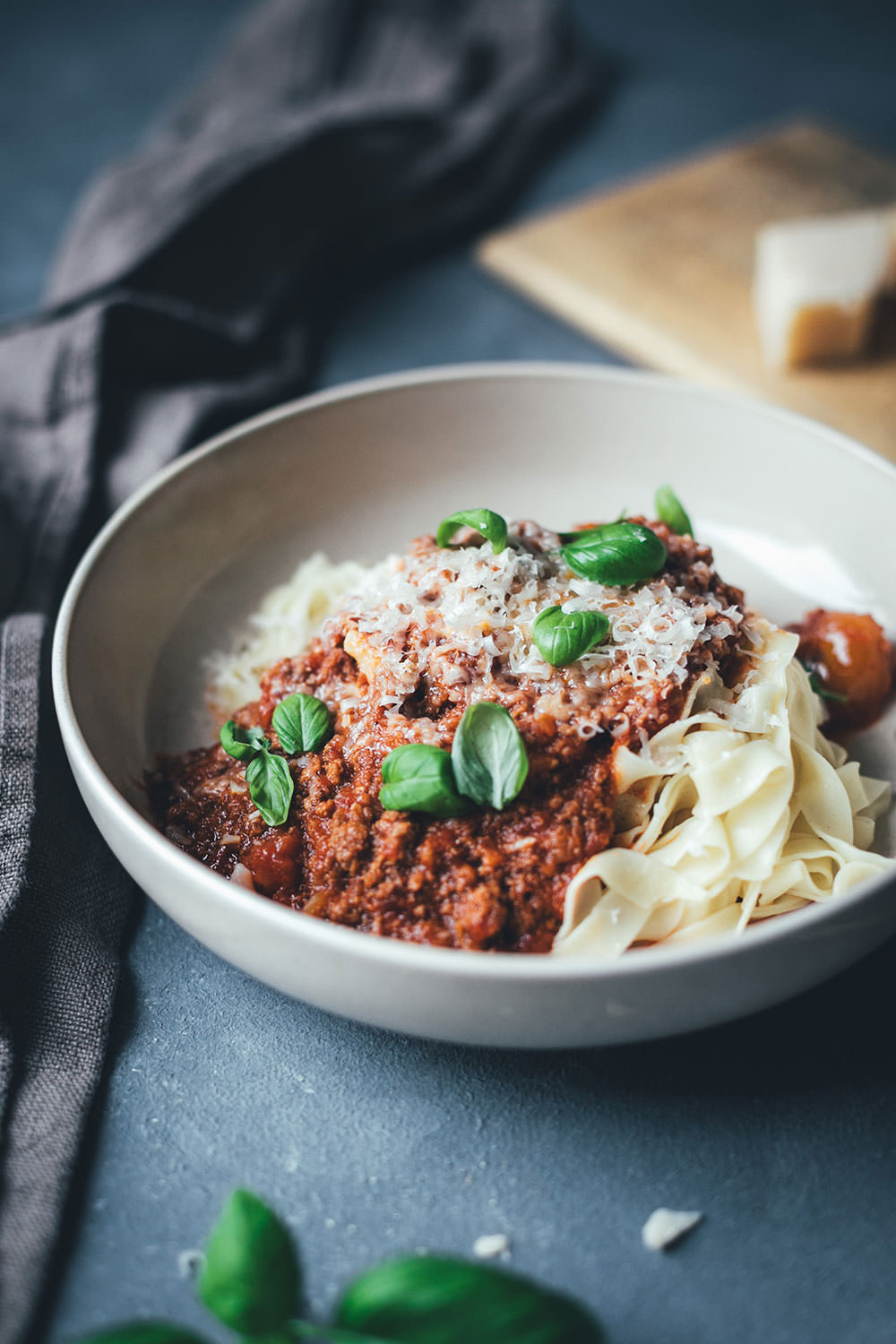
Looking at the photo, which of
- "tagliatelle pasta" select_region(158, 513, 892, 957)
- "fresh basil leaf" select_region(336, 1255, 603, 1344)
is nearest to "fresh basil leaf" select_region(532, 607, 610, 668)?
"tagliatelle pasta" select_region(158, 513, 892, 957)

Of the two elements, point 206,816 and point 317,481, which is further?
point 317,481

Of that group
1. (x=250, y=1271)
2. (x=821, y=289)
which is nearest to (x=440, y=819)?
(x=250, y=1271)

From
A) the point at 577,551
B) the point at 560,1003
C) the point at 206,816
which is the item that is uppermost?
the point at 577,551

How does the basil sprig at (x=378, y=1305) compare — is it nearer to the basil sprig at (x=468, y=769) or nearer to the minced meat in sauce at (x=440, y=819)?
the minced meat in sauce at (x=440, y=819)

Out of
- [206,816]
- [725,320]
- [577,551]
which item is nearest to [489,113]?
[725,320]

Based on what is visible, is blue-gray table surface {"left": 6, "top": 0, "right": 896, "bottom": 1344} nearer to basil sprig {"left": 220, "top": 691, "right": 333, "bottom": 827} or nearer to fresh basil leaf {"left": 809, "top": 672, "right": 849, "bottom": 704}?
basil sprig {"left": 220, "top": 691, "right": 333, "bottom": 827}

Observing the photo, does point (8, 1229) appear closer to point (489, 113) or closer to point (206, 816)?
point (206, 816)

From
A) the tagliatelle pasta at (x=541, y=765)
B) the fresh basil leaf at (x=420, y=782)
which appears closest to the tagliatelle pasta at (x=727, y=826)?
the tagliatelle pasta at (x=541, y=765)
